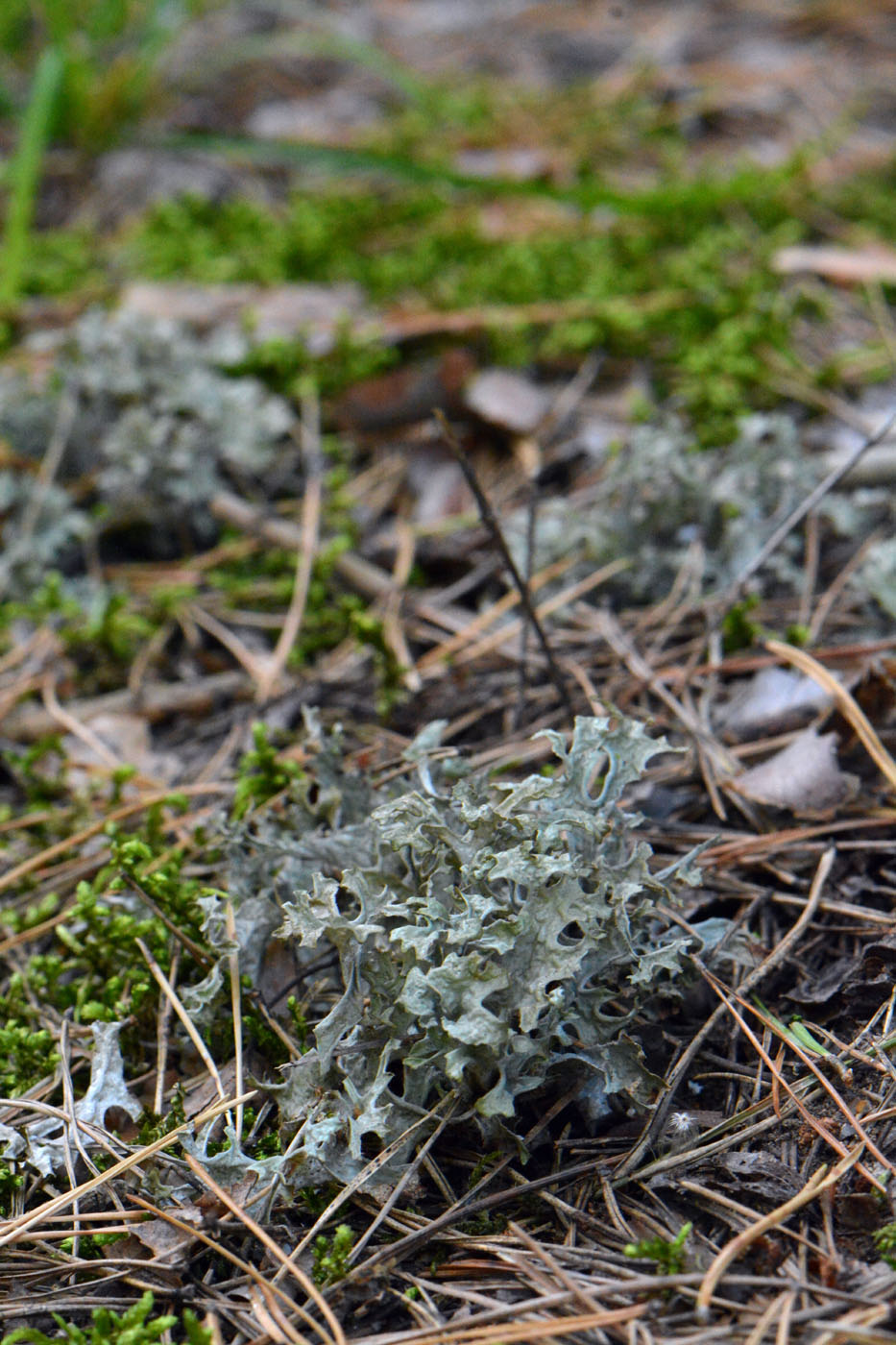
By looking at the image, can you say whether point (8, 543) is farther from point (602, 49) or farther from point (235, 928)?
point (602, 49)

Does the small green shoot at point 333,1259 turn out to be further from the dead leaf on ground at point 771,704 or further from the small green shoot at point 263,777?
the dead leaf on ground at point 771,704

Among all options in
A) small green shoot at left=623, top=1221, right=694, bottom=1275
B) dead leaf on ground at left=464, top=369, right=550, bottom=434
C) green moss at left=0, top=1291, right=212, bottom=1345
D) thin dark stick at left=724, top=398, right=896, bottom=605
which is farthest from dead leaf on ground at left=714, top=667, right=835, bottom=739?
green moss at left=0, top=1291, right=212, bottom=1345

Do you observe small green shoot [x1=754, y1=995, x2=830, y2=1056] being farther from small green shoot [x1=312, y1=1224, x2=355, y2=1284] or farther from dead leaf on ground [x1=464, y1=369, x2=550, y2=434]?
dead leaf on ground [x1=464, y1=369, x2=550, y2=434]

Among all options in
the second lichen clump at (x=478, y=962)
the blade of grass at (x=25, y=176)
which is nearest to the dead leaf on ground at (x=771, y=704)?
the second lichen clump at (x=478, y=962)

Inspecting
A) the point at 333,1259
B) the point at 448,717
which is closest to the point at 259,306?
the point at 448,717

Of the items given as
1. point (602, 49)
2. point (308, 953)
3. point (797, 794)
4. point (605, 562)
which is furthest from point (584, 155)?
point (308, 953)

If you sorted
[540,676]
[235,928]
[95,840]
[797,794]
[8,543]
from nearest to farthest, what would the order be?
[235,928]
[797,794]
[95,840]
[540,676]
[8,543]
